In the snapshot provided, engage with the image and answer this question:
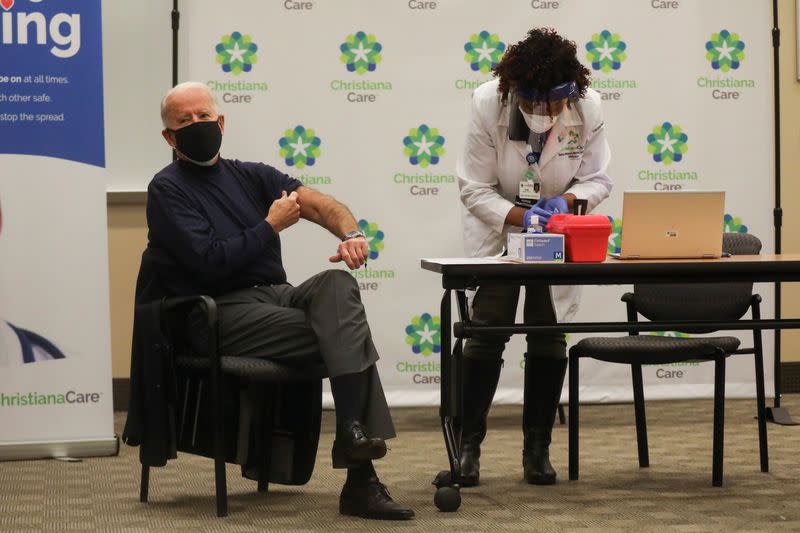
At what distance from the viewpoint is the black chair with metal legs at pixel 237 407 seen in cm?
314

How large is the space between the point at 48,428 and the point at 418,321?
1.73m

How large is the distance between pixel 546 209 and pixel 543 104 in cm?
33

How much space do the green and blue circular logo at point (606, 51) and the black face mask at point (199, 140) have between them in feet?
7.95

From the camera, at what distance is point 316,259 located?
17.0ft

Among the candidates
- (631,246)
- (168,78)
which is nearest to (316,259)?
(168,78)

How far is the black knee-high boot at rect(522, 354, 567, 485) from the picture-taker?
3609 mm

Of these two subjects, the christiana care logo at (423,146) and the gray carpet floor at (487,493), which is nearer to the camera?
the gray carpet floor at (487,493)

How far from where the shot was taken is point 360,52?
5.18 metres

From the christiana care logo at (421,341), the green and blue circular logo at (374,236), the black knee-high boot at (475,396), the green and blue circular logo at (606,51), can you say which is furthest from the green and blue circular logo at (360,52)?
the black knee-high boot at (475,396)

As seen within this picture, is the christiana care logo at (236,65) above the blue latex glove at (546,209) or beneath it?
above

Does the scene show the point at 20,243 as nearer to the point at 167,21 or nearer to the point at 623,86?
the point at 167,21

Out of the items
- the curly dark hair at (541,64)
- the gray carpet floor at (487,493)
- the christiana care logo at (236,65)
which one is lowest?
the gray carpet floor at (487,493)

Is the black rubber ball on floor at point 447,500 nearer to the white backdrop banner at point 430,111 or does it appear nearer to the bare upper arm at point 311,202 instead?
the bare upper arm at point 311,202

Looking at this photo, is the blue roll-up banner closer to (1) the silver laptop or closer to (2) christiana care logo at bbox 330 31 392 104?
(2) christiana care logo at bbox 330 31 392 104
